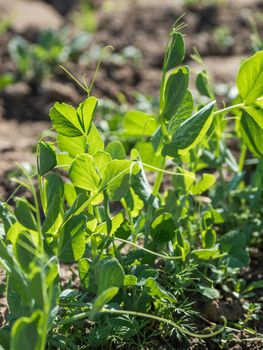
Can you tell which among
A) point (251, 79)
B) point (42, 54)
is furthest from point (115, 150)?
point (42, 54)

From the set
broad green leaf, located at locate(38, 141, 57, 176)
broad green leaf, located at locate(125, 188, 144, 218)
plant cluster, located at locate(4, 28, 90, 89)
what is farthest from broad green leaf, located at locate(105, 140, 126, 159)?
plant cluster, located at locate(4, 28, 90, 89)

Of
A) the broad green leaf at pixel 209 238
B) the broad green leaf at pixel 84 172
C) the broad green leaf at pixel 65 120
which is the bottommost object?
the broad green leaf at pixel 209 238

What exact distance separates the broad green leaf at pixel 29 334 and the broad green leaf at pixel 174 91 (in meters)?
0.69

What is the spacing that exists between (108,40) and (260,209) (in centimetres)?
213

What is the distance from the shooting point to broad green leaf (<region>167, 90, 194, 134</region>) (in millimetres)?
1853

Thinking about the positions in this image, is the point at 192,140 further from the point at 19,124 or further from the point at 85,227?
the point at 19,124

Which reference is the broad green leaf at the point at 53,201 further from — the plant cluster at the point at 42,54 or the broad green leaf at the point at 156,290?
the plant cluster at the point at 42,54

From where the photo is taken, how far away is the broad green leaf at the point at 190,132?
5.72 feet

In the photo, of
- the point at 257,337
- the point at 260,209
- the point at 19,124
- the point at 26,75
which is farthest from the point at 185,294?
the point at 26,75

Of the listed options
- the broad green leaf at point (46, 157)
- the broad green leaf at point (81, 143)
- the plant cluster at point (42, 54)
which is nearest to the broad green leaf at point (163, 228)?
the broad green leaf at point (81, 143)

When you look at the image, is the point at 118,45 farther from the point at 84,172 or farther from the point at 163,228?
the point at 84,172

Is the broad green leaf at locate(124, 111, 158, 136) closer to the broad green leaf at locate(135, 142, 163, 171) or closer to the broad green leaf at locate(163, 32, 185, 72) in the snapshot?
the broad green leaf at locate(135, 142, 163, 171)

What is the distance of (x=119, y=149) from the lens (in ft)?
6.10

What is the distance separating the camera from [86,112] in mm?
1729
